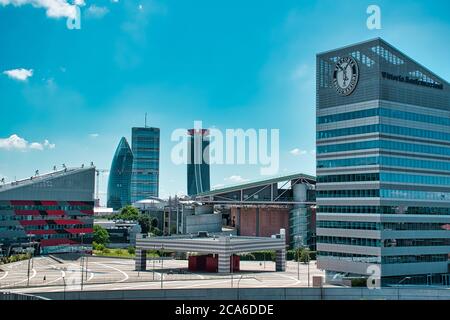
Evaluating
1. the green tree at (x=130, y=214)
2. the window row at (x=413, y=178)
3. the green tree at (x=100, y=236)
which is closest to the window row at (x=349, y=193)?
the window row at (x=413, y=178)

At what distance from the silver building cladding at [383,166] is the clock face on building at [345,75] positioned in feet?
0.43

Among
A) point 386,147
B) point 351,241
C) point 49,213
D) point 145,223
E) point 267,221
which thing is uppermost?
point 386,147

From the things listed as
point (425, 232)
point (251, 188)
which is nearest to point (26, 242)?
point (251, 188)

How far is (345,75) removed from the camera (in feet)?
228

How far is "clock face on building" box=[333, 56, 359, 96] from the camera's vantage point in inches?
2685

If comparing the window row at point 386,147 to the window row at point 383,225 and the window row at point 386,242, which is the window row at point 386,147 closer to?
the window row at point 383,225

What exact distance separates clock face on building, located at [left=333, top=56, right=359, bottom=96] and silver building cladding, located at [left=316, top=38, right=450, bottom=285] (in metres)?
0.13

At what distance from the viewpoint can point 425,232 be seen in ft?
221

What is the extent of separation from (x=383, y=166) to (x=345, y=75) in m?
13.3

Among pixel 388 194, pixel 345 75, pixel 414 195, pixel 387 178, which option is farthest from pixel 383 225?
pixel 345 75

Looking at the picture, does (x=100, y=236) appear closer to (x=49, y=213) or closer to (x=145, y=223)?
(x=49, y=213)

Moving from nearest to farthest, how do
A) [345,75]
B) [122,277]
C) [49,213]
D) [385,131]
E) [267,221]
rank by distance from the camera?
[385,131], [122,277], [345,75], [49,213], [267,221]

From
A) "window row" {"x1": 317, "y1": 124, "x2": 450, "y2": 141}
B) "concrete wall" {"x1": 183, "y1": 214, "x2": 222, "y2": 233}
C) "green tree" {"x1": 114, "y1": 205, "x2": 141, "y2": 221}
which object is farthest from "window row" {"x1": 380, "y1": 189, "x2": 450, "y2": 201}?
"green tree" {"x1": 114, "y1": 205, "x2": 141, "y2": 221}
